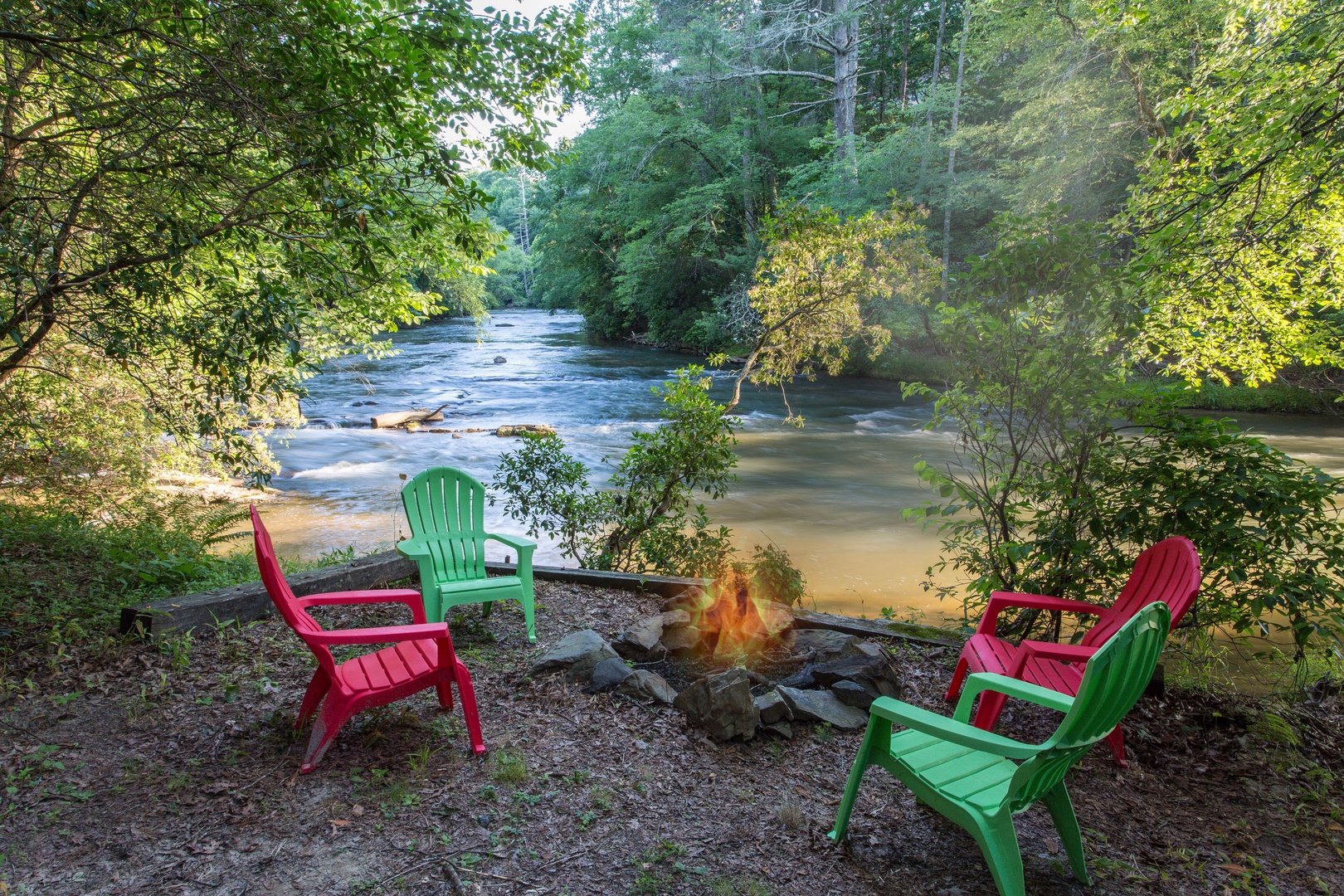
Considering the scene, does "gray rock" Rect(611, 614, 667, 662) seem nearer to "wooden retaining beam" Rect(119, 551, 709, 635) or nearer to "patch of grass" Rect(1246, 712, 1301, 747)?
"wooden retaining beam" Rect(119, 551, 709, 635)

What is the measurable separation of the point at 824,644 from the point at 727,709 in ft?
2.94

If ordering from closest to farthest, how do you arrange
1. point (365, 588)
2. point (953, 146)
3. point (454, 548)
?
point (454, 548), point (365, 588), point (953, 146)

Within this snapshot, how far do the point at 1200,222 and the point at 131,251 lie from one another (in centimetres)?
584

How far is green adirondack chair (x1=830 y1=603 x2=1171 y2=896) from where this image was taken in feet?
5.94

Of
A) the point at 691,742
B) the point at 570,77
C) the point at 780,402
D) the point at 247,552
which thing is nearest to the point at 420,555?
the point at 691,742

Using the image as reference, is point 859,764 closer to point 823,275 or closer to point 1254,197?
point 1254,197

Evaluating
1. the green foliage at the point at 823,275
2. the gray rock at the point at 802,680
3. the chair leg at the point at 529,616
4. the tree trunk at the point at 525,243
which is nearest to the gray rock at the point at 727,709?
the gray rock at the point at 802,680

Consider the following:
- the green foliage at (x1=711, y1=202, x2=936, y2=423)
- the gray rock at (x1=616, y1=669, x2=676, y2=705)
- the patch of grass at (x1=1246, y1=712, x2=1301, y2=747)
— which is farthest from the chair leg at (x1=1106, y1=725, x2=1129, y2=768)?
the green foliage at (x1=711, y1=202, x2=936, y2=423)

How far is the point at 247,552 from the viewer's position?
6.21m

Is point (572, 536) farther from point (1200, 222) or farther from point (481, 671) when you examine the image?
point (1200, 222)

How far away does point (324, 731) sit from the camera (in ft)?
8.03

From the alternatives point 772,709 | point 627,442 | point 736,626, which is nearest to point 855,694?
point 772,709

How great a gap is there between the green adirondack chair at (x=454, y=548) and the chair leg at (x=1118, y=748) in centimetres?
258

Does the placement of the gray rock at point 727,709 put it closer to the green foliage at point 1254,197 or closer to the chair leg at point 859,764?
the chair leg at point 859,764
